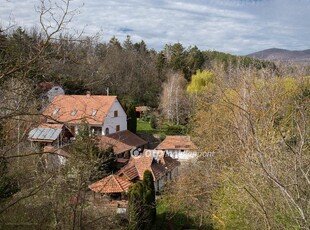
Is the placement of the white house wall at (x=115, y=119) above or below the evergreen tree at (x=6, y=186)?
below

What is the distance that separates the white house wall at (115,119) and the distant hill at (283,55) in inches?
410

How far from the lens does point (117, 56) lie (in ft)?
144

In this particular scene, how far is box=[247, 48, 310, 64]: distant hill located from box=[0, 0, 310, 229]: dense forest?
3.78ft

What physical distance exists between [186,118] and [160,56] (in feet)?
44.2

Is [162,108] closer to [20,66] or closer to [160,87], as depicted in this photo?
[160,87]

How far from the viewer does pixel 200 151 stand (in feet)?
53.2

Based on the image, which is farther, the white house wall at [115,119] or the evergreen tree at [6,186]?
the white house wall at [115,119]

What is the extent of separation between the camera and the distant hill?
82.0ft

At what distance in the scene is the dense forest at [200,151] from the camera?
4.02 meters

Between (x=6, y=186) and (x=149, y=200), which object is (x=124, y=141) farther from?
(x=6, y=186)

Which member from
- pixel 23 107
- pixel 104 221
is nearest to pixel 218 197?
pixel 104 221

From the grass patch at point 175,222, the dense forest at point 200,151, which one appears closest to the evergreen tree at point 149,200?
the grass patch at point 175,222

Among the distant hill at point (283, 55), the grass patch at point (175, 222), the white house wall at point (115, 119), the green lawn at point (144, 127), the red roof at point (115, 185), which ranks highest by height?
the distant hill at point (283, 55)

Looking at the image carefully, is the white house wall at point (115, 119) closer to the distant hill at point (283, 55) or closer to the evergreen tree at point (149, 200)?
the distant hill at point (283, 55)
